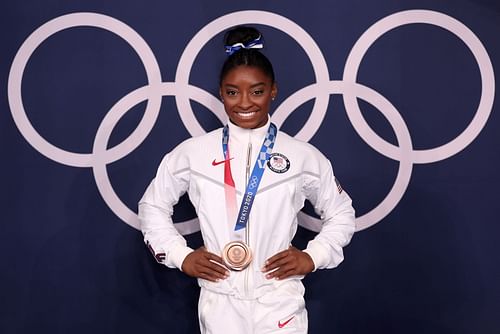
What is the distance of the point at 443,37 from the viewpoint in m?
3.39

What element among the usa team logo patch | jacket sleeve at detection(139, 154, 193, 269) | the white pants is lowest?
the white pants

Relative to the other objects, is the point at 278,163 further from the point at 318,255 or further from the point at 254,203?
the point at 318,255

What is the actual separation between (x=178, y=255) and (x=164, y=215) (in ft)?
0.73

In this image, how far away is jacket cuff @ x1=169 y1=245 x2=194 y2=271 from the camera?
9.19ft

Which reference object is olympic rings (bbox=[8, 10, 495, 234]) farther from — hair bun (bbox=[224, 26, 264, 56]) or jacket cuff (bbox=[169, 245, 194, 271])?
jacket cuff (bbox=[169, 245, 194, 271])

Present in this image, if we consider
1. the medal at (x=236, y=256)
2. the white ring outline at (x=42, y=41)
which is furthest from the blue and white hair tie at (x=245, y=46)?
the medal at (x=236, y=256)

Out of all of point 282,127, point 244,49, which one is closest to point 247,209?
point 244,49

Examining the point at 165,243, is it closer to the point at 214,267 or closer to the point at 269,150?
the point at 214,267

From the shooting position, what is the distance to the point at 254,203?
278cm


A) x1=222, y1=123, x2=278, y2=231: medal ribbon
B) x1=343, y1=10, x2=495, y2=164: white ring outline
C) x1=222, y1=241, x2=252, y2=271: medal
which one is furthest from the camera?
x1=343, y1=10, x2=495, y2=164: white ring outline

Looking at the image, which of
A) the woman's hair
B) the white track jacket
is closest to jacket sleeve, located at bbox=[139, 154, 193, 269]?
the white track jacket

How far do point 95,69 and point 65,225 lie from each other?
81 centimetres

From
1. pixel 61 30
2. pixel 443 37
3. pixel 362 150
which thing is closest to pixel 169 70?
pixel 61 30

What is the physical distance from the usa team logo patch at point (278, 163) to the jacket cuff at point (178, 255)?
1.60ft
